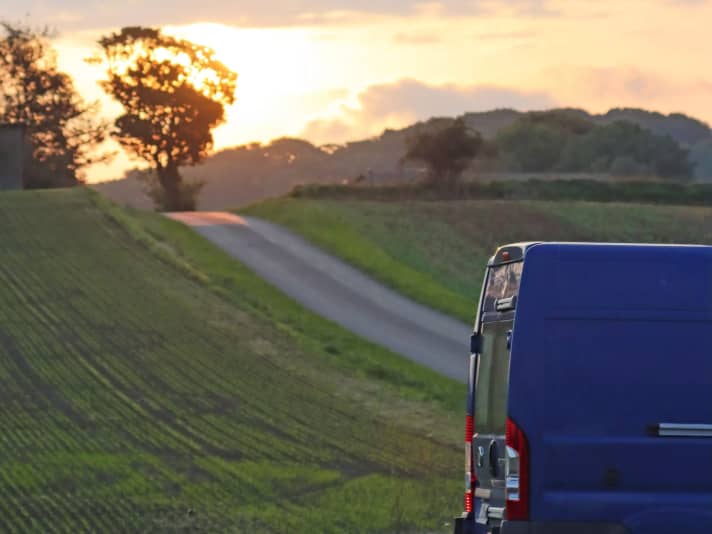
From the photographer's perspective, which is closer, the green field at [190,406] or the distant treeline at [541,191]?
the green field at [190,406]

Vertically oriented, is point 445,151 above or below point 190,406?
above

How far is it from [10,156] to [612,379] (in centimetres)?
5344

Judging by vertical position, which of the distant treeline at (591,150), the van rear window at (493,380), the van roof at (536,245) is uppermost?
the distant treeline at (591,150)

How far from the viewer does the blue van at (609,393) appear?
329 inches

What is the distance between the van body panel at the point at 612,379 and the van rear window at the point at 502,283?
11.4 inches

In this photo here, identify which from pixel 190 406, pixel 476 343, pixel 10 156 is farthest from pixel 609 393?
pixel 10 156

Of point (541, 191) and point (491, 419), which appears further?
point (541, 191)

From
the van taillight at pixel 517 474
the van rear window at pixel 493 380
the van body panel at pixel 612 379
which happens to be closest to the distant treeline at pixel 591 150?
the van rear window at pixel 493 380

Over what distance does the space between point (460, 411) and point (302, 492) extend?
1150 centimetres

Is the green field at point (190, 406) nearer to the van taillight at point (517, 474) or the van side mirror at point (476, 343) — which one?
the van side mirror at point (476, 343)

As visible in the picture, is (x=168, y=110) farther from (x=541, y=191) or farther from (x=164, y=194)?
(x=541, y=191)

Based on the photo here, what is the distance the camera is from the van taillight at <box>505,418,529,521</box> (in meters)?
8.36

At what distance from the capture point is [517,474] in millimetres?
8398

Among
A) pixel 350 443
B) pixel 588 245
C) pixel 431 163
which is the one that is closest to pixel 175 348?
pixel 350 443
